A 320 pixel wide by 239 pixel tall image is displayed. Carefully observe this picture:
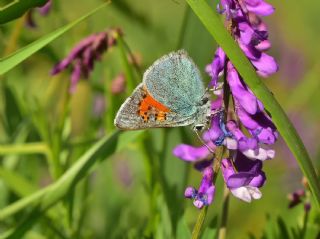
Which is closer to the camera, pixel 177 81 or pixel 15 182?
pixel 177 81

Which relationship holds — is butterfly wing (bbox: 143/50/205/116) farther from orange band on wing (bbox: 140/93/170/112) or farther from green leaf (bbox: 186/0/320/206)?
green leaf (bbox: 186/0/320/206)

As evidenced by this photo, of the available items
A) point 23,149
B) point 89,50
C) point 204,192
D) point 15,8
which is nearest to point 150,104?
point 204,192

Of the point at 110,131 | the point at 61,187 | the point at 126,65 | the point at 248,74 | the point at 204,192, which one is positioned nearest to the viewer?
the point at 248,74

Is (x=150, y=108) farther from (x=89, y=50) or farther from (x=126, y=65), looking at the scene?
(x=89, y=50)

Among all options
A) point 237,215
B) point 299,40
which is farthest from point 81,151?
point 299,40

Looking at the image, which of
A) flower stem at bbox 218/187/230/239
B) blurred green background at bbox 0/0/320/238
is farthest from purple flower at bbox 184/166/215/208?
blurred green background at bbox 0/0/320/238

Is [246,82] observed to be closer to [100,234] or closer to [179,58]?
[179,58]
